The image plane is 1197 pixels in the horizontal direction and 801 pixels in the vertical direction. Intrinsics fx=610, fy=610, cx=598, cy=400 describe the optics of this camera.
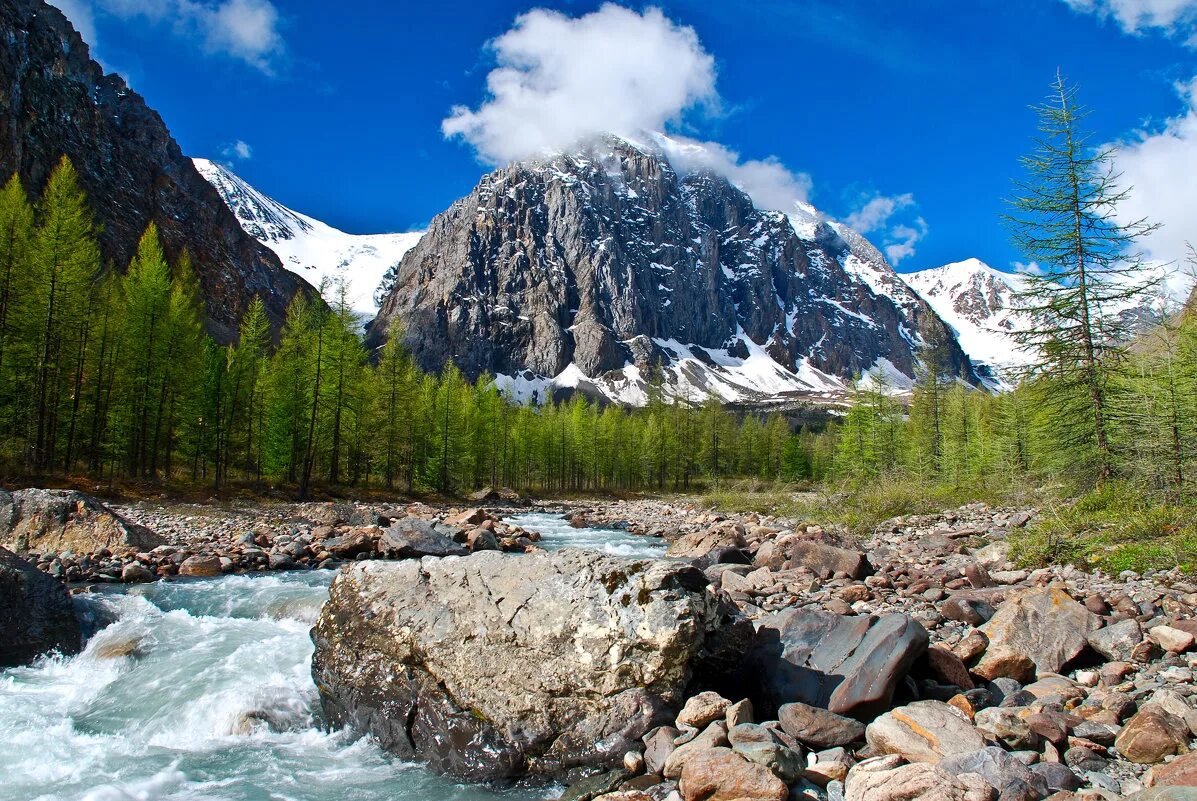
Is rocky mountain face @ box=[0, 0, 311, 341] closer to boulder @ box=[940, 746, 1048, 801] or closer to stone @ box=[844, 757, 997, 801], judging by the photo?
stone @ box=[844, 757, 997, 801]

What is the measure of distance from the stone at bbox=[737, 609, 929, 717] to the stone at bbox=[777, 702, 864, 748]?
347 mm

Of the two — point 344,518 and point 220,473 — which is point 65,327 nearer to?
point 220,473

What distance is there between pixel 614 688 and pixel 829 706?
86.8 inches

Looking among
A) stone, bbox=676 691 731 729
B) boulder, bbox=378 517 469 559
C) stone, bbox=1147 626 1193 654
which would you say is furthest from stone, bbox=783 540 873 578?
boulder, bbox=378 517 469 559

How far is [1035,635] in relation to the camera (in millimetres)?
7164

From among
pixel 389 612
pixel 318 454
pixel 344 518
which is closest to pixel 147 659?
pixel 389 612

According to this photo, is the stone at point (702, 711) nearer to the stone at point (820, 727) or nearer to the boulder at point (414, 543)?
the stone at point (820, 727)

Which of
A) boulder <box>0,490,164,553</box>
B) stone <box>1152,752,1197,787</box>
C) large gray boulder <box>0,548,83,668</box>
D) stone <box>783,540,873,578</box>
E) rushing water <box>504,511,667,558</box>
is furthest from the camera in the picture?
rushing water <box>504,511,667,558</box>

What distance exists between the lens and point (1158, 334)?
19.2 metres

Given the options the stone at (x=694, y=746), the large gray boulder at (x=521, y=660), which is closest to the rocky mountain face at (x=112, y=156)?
the large gray boulder at (x=521, y=660)

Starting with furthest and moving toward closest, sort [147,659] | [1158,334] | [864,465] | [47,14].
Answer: [47,14] → [864,465] → [1158,334] → [147,659]

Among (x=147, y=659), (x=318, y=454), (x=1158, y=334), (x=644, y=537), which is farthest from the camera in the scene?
(x=318, y=454)

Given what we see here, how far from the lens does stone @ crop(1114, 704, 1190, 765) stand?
488cm

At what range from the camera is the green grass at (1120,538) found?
397 inches
